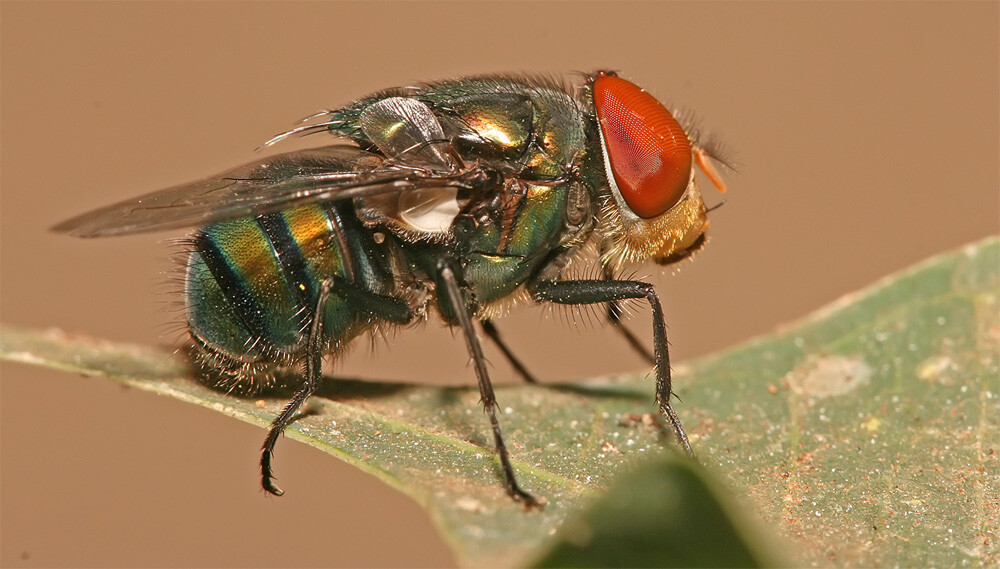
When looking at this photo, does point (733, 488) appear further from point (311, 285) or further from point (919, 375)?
point (311, 285)

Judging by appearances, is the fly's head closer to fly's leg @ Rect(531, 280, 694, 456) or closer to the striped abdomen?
fly's leg @ Rect(531, 280, 694, 456)

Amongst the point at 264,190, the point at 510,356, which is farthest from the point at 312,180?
the point at 510,356

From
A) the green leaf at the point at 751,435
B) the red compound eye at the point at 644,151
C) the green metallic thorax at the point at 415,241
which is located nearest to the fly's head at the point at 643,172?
the red compound eye at the point at 644,151

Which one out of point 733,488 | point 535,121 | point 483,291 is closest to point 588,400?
point 483,291

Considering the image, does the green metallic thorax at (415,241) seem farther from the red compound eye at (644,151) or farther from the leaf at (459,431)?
the leaf at (459,431)

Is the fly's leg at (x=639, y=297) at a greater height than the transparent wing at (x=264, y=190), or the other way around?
the transparent wing at (x=264, y=190)

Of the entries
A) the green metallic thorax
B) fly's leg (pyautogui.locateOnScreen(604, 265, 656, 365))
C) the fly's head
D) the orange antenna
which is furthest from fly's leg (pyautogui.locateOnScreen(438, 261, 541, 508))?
the orange antenna
